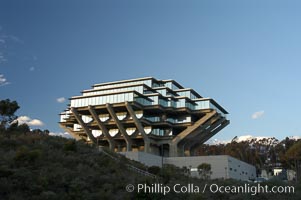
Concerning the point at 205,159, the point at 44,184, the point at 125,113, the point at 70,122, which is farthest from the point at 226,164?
the point at 44,184

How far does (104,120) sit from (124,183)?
203ft

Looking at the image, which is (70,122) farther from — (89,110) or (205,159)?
(205,159)

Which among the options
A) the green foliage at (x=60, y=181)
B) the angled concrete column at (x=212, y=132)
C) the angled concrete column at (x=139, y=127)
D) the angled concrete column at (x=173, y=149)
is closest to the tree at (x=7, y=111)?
the green foliage at (x=60, y=181)

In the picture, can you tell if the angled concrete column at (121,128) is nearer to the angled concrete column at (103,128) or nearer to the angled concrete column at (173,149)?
the angled concrete column at (103,128)

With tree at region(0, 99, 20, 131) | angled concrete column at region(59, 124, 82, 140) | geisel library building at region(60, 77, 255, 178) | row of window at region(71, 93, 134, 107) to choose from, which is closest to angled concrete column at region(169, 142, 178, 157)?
geisel library building at region(60, 77, 255, 178)

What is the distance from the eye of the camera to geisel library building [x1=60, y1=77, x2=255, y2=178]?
81.1 meters

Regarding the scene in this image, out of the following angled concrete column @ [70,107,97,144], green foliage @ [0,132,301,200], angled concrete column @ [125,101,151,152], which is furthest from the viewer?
angled concrete column @ [70,107,97,144]

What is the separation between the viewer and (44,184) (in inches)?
791

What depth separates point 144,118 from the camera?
8125 cm

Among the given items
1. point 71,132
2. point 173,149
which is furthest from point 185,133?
point 71,132

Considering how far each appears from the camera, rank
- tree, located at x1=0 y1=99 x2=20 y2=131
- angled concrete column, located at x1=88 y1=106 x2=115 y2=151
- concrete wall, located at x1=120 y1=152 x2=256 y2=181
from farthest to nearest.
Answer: angled concrete column, located at x1=88 y1=106 x2=115 y2=151 → concrete wall, located at x1=120 y1=152 x2=256 y2=181 → tree, located at x1=0 y1=99 x2=20 y2=131

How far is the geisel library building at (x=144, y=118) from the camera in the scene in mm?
81125

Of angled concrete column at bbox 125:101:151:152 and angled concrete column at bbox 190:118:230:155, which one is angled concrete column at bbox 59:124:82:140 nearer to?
angled concrete column at bbox 125:101:151:152

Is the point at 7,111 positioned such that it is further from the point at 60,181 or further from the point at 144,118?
the point at 144,118
